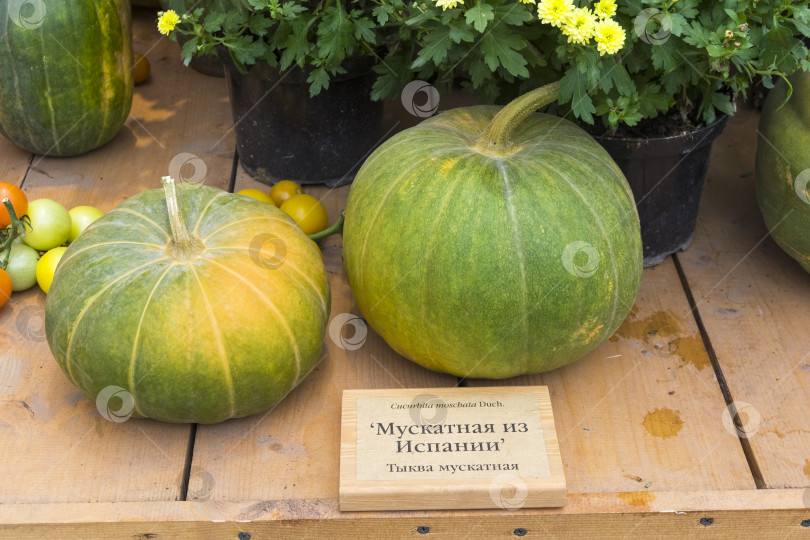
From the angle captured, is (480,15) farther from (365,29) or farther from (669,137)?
(669,137)

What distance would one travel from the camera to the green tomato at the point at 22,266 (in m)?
1.41

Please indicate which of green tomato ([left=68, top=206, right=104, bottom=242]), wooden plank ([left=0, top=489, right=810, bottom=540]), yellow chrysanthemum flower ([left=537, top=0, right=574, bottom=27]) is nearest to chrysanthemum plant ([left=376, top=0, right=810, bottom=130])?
yellow chrysanthemum flower ([left=537, top=0, right=574, bottom=27])

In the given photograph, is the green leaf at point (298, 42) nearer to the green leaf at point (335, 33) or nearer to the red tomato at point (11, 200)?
the green leaf at point (335, 33)

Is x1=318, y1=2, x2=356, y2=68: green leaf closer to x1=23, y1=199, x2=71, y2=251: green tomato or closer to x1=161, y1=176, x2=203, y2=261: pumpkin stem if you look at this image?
x1=161, y1=176, x2=203, y2=261: pumpkin stem

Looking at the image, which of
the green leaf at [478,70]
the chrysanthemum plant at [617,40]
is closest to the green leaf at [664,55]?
the chrysanthemum plant at [617,40]

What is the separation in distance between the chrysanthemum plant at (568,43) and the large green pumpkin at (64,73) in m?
0.35

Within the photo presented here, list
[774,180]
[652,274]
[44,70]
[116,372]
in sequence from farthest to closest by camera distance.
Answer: [44,70]
[652,274]
[774,180]
[116,372]

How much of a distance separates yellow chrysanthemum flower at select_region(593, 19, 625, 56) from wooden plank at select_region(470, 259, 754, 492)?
532 millimetres

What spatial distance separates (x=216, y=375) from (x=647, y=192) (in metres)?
0.80

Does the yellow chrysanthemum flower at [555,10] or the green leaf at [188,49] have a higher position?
the yellow chrysanthemum flower at [555,10]

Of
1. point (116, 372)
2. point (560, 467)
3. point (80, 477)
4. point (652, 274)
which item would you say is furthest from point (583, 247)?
point (80, 477)

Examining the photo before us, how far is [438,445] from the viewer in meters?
1.14

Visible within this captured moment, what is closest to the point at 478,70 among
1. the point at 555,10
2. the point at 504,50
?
the point at 504,50

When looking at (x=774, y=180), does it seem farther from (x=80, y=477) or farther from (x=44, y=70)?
(x=44, y=70)
